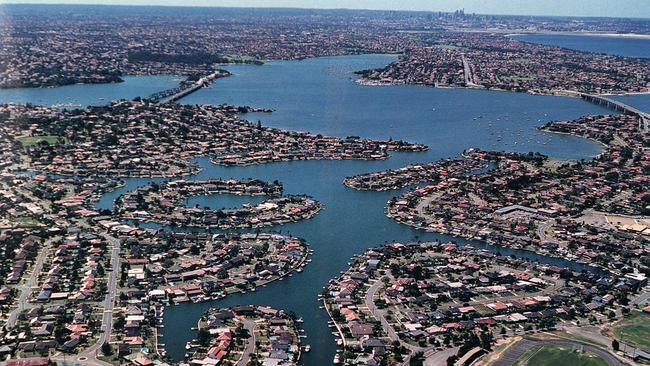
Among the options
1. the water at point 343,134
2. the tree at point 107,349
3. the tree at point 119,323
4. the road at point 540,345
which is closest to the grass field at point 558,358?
the road at point 540,345

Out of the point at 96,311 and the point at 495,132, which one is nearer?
the point at 96,311

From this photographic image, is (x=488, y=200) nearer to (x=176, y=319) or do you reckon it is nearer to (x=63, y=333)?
(x=176, y=319)

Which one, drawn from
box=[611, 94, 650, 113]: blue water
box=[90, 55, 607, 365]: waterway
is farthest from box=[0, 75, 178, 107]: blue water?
box=[611, 94, 650, 113]: blue water

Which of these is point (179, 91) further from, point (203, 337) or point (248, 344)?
point (248, 344)

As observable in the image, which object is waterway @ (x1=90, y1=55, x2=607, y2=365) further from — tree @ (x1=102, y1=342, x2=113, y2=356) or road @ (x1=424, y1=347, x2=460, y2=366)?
road @ (x1=424, y1=347, x2=460, y2=366)

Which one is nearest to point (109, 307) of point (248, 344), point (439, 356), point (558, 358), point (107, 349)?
point (107, 349)

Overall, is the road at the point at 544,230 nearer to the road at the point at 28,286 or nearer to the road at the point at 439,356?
the road at the point at 439,356

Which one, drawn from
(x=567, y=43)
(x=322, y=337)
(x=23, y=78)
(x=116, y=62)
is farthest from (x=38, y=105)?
(x=567, y=43)
